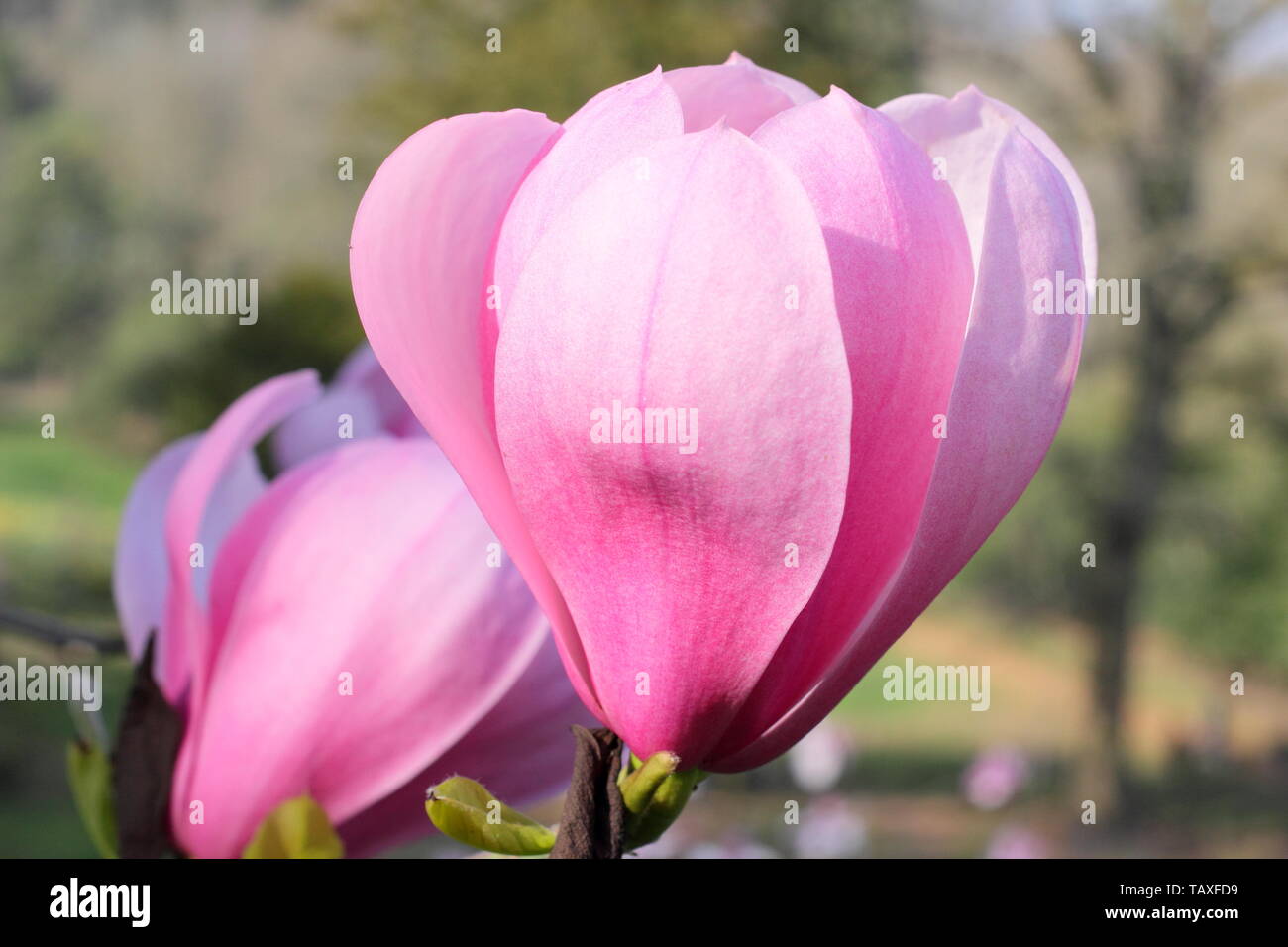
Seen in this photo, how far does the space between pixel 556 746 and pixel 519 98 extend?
16.0ft

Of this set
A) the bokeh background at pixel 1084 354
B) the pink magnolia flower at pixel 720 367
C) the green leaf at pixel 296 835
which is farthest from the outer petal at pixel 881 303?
the bokeh background at pixel 1084 354

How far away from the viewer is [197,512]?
0.27 m

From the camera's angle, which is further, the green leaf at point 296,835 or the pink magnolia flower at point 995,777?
the pink magnolia flower at point 995,777

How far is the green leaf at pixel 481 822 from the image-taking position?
0.64 feet

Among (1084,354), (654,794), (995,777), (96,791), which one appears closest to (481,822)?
(654,794)

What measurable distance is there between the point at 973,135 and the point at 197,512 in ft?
0.55

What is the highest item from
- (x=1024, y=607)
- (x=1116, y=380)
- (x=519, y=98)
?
(x=519, y=98)

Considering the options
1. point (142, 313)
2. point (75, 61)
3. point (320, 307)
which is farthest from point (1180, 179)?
point (75, 61)

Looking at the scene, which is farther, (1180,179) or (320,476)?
(1180,179)

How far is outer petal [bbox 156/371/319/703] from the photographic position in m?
0.27

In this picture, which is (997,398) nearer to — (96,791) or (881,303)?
(881,303)

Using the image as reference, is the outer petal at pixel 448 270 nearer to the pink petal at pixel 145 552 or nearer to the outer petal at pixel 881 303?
the outer petal at pixel 881 303

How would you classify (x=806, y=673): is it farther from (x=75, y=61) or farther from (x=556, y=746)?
(x=75, y=61)

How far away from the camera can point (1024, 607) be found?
515 cm
